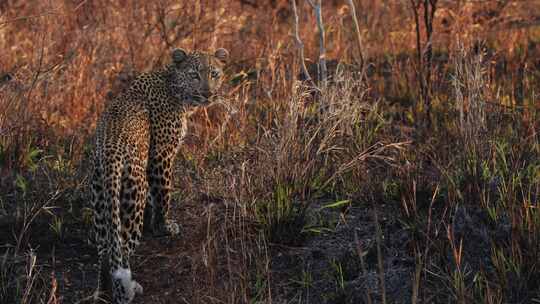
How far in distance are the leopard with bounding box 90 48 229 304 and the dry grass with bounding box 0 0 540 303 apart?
0.92 feet

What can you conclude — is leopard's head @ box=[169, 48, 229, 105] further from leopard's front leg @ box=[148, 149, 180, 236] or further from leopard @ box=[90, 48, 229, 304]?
leopard's front leg @ box=[148, 149, 180, 236]

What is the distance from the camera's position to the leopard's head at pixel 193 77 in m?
5.80

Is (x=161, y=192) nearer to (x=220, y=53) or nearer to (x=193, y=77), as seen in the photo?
(x=193, y=77)

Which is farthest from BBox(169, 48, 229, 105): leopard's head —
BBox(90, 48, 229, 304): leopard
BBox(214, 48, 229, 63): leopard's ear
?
BBox(214, 48, 229, 63): leopard's ear

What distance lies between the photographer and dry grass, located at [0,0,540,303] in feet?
15.6

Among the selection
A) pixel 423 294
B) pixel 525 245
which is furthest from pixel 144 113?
pixel 525 245

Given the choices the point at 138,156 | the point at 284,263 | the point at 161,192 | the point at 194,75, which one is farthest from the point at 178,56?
the point at 284,263

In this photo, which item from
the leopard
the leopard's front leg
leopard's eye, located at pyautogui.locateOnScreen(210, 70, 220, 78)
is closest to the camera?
the leopard

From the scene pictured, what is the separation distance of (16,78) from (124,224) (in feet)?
7.38

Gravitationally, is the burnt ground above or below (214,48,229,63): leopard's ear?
below

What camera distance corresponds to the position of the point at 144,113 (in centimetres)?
541

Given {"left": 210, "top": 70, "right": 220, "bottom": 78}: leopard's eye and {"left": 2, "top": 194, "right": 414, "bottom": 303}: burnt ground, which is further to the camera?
{"left": 210, "top": 70, "right": 220, "bottom": 78}: leopard's eye

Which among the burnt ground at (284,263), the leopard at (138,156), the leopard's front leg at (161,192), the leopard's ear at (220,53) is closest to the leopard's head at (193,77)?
the leopard at (138,156)

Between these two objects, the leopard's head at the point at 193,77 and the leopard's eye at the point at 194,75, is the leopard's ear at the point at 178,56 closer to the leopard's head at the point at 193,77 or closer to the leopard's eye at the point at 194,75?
the leopard's head at the point at 193,77
